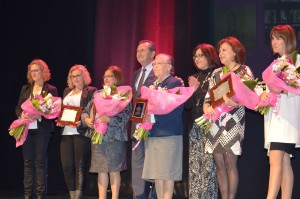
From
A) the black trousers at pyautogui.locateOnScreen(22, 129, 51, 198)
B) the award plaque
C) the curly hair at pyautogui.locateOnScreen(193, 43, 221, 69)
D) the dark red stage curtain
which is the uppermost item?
the dark red stage curtain

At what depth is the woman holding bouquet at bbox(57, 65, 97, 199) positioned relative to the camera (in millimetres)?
6008

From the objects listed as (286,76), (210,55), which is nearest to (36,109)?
(210,55)

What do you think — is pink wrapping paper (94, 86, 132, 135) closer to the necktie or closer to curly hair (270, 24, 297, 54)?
the necktie

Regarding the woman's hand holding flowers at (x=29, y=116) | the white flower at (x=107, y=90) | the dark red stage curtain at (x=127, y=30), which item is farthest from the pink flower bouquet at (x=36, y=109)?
the dark red stage curtain at (x=127, y=30)

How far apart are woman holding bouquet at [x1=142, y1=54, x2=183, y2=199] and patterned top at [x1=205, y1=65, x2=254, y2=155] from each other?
11.4 inches

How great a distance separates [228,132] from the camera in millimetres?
5031

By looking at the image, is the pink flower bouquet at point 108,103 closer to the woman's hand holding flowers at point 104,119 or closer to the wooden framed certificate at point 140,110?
the woman's hand holding flowers at point 104,119

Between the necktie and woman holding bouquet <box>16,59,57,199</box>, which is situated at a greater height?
the necktie

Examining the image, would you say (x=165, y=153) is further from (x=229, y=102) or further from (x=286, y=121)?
(x=286, y=121)

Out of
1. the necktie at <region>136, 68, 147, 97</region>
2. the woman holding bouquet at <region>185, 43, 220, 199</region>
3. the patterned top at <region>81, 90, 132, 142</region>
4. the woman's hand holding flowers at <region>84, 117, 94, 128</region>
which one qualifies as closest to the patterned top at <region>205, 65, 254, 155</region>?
the woman holding bouquet at <region>185, 43, 220, 199</region>

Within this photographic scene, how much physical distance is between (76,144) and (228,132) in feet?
5.72

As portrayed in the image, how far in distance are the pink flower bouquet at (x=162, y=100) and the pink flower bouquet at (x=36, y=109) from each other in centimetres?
132

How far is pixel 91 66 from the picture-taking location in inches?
289

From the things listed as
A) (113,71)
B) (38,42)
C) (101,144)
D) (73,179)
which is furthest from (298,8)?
(38,42)
